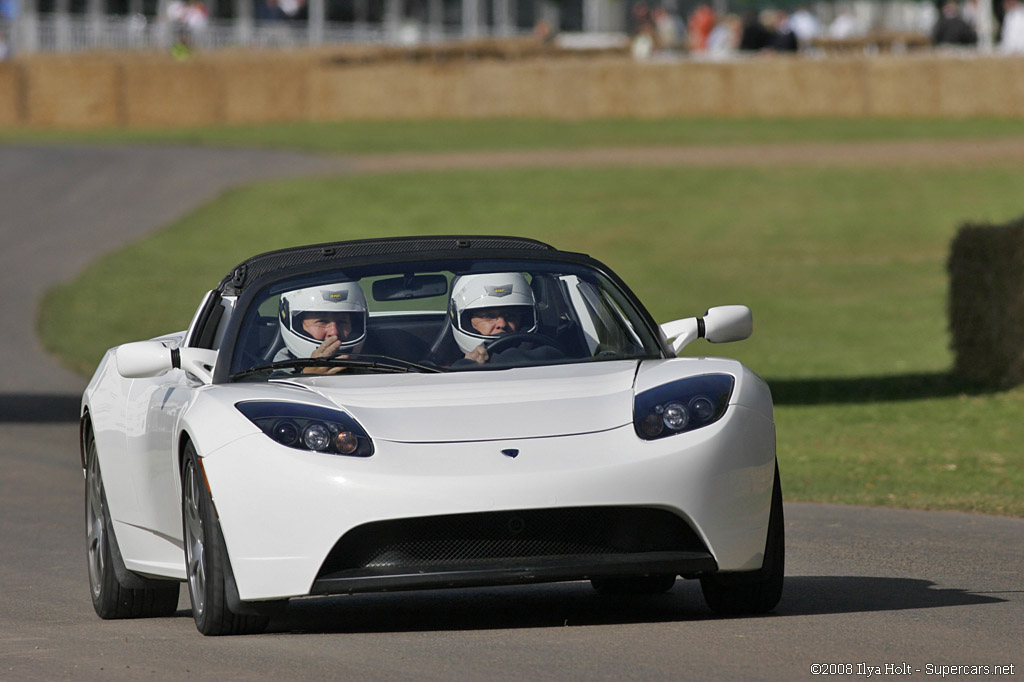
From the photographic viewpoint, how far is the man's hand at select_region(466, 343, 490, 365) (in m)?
7.53

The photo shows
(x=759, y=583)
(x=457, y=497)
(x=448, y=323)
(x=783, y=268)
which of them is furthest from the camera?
(x=783, y=268)

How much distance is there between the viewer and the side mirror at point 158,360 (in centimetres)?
752

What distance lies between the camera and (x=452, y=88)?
163 ft

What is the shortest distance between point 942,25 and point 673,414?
43.0 m

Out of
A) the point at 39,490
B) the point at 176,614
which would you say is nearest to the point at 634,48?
the point at 39,490

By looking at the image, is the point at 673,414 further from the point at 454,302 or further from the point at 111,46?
the point at 111,46

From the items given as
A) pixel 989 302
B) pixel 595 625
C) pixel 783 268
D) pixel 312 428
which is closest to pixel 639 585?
pixel 595 625

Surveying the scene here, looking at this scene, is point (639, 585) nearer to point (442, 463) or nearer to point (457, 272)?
point (457, 272)

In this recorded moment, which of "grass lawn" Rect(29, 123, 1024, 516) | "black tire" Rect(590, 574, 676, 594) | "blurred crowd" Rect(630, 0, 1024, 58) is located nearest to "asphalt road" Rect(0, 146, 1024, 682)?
"black tire" Rect(590, 574, 676, 594)

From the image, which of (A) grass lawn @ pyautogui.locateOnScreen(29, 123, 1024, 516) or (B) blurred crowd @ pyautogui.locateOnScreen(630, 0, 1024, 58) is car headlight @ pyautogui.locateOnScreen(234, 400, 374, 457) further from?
(B) blurred crowd @ pyautogui.locateOnScreen(630, 0, 1024, 58)

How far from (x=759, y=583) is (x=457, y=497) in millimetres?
1196

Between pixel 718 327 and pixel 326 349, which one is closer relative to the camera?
pixel 326 349

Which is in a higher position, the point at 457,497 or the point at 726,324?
the point at 726,324

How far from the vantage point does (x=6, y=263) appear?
30438mm
